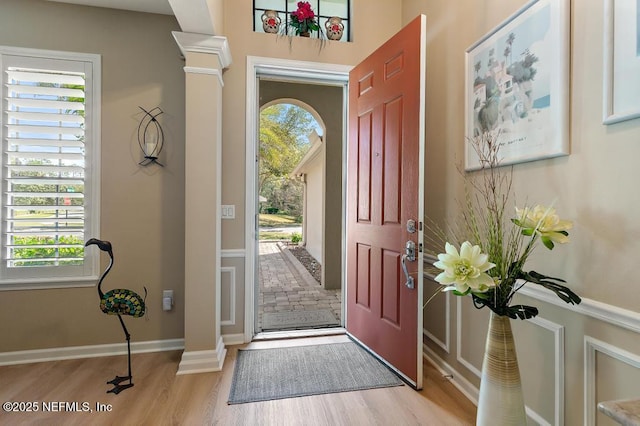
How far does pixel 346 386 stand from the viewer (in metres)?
2.05

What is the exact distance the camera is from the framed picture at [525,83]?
A: 1.35 m

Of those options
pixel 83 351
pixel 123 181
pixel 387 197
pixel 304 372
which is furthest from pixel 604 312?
pixel 83 351

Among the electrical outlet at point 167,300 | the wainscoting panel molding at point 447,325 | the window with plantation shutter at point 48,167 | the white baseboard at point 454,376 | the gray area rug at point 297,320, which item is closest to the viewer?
the white baseboard at point 454,376

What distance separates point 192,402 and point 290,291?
2699 mm

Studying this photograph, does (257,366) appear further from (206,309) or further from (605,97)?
(605,97)

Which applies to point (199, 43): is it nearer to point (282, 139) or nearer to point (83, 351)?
point (83, 351)

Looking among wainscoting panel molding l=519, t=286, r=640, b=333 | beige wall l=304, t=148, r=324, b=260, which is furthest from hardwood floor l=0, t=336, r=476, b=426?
beige wall l=304, t=148, r=324, b=260

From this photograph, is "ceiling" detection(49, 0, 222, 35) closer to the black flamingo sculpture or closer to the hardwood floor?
the black flamingo sculpture

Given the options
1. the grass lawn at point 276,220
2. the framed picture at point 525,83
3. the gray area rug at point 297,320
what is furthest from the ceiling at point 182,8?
the grass lawn at point 276,220

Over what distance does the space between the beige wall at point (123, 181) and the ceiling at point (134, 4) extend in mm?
46

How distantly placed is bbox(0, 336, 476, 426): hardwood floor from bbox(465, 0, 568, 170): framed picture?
4.92ft

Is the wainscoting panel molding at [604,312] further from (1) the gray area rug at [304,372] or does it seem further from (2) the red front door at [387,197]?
(1) the gray area rug at [304,372]

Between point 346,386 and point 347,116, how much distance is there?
2.28 meters

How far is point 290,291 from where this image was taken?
15.0 feet
